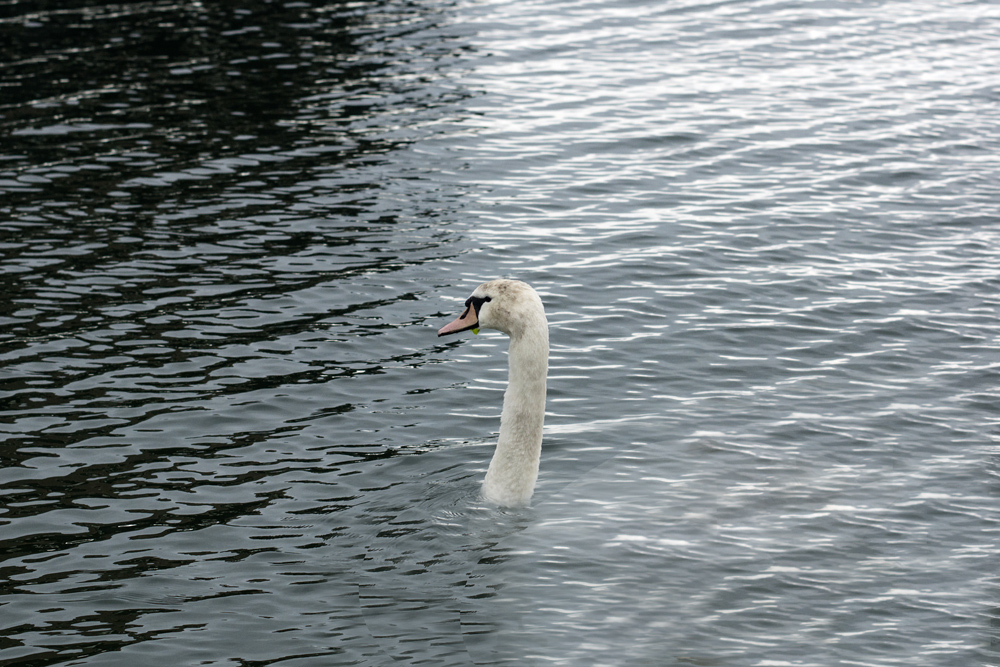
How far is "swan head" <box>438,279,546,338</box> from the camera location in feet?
32.6

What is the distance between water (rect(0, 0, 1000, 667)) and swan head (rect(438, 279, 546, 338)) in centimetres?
167

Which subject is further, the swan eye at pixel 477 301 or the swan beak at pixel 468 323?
the swan beak at pixel 468 323

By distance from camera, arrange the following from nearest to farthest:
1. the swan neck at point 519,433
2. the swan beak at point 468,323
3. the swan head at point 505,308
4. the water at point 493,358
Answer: the water at point 493,358 < the swan head at point 505,308 < the swan neck at point 519,433 < the swan beak at point 468,323

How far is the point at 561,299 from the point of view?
50.2 ft

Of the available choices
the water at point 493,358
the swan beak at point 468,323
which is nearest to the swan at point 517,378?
the swan beak at point 468,323

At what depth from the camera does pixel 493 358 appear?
46.1 feet

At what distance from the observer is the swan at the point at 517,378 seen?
9.96m

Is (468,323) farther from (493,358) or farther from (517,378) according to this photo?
(493,358)

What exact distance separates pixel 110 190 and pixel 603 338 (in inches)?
369

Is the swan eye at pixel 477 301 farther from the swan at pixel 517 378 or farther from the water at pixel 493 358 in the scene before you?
the water at pixel 493 358

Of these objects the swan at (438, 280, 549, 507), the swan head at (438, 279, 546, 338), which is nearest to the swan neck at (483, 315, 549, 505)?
the swan at (438, 280, 549, 507)

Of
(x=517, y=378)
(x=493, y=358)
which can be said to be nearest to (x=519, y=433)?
(x=517, y=378)

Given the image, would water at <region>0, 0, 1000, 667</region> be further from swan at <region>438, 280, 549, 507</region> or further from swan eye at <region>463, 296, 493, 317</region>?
swan eye at <region>463, 296, 493, 317</region>

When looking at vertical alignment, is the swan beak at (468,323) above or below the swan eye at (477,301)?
below
